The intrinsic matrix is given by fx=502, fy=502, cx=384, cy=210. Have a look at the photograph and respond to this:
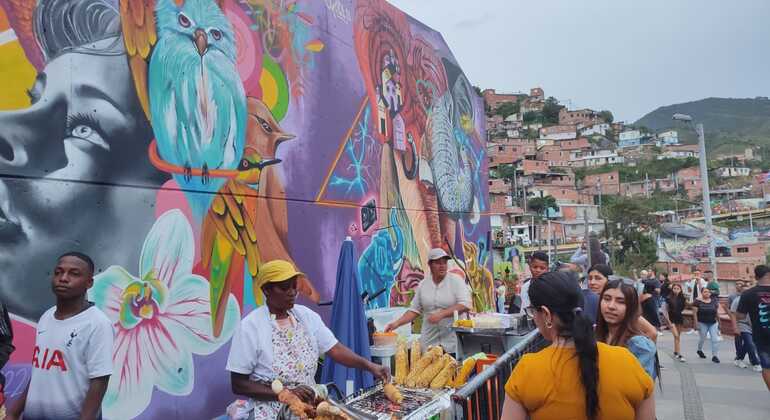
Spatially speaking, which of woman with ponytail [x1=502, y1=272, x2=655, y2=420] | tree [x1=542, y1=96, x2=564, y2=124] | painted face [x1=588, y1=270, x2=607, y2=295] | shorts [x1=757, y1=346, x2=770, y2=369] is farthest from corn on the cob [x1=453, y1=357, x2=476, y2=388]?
tree [x1=542, y1=96, x2=564, y2=124]

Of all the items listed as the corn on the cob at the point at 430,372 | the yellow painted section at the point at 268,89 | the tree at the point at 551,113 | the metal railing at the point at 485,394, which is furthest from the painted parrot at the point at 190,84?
the tree at the point at 551,113

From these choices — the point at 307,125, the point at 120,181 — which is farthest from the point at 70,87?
the point at 307,125

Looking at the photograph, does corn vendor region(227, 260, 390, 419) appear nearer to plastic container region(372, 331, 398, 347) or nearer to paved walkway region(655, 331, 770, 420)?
plastic container region(372, 331, 398, 347)

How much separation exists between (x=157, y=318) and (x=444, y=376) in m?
3.31

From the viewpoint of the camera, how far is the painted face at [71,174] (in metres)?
4.49

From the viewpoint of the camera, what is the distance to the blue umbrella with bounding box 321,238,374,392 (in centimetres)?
505

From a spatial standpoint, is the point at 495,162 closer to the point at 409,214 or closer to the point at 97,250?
the point at 409,214

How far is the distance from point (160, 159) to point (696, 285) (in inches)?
499

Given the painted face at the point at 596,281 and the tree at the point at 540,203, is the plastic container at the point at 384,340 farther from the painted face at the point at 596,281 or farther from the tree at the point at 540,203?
the tree at the point at 540,203

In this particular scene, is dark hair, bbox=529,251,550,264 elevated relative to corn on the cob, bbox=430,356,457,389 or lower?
elevated

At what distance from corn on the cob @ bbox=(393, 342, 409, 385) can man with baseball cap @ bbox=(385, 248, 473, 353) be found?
0.90 meters

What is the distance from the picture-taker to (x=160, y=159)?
5773 millimetres

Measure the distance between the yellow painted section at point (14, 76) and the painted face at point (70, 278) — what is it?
236cm

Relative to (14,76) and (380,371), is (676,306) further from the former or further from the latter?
(14,76)
